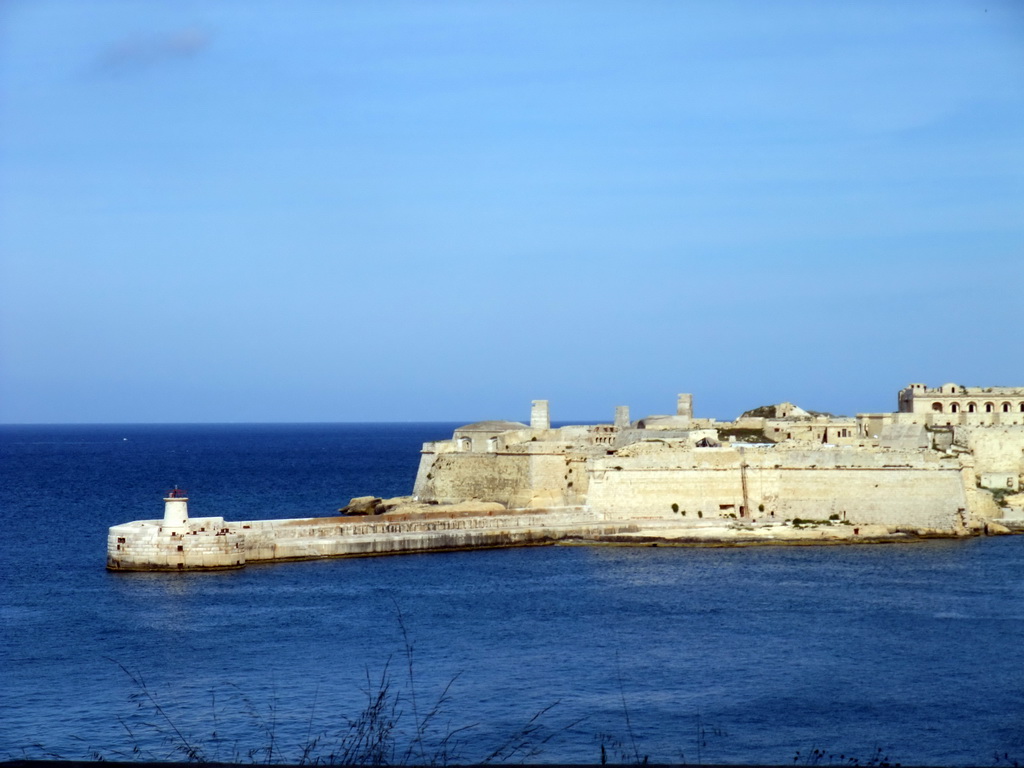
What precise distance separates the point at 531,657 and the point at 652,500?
16.3 m

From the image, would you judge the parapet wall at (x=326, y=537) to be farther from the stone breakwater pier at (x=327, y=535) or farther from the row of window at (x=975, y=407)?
the row of window at (x=975, y=407)

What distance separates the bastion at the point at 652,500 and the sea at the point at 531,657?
3.21 feet

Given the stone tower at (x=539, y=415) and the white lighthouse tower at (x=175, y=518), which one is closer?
the white lighthouse tower at (x=175, y=518)

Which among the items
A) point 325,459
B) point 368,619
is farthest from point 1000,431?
point 325,459

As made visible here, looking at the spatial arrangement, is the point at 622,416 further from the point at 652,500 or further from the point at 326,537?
the point at 326,537

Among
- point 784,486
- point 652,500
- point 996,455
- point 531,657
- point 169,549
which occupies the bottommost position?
point 531,657

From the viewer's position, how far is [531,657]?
21484 mm

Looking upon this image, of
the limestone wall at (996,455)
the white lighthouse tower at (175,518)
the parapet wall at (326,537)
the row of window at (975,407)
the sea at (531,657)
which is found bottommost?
the sea at (531,657)

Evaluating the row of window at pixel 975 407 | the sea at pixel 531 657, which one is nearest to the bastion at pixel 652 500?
the sea at pixel 531 657

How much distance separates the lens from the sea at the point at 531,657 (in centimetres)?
1634

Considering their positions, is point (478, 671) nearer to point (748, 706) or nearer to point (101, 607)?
point (748, 706)

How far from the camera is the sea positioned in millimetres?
16344

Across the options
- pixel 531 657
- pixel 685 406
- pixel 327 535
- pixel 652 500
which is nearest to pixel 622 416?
pixel 685 406

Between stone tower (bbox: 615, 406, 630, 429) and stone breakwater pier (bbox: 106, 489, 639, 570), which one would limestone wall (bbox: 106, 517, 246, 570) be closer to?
stone breakwater pier (bbox: 106, 489, 639, 570)
